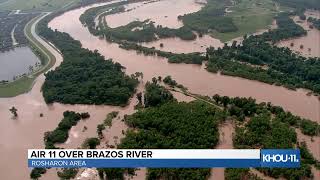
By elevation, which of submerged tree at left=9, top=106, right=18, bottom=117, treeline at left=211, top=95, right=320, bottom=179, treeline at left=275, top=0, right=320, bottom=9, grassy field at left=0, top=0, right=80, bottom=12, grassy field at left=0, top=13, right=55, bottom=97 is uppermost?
grassy field at left=0, top=0, right=80, bottom=12

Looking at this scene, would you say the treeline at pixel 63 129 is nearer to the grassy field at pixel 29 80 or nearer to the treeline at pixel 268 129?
the grassy field at pixel 29 80

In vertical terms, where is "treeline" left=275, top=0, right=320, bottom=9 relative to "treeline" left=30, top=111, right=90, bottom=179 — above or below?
above

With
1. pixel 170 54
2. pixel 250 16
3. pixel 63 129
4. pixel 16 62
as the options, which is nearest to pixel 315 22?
pixel 250 16

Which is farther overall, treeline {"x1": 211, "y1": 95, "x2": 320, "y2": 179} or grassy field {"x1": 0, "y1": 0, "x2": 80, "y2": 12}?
grassy field {"x1": 0, "y1": 0, "x2": 80, "y2": 12}

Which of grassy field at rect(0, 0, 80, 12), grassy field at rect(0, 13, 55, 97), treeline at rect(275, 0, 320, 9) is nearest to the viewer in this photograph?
grassy field at rect(0, 13, 55, 97)

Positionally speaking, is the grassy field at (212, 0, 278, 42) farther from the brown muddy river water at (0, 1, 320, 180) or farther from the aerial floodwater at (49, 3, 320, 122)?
the brown muddy river water at (0, 1, 320, 180)

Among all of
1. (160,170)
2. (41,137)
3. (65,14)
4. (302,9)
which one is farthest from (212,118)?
(65,14)

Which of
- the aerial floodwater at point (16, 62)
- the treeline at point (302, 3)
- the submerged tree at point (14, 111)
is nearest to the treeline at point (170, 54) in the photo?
the aerial floodwater at point (16, 62)

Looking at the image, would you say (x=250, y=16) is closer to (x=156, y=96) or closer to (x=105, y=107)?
(x=156, y=96)

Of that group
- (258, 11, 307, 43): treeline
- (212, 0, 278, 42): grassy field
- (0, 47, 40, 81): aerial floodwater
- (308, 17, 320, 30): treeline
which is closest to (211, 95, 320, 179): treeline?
(258, 11, 307, 43): treeline

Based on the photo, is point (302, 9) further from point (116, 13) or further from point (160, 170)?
point (160, 170)
